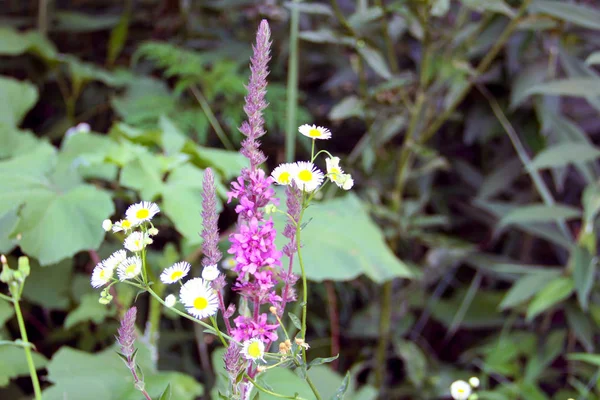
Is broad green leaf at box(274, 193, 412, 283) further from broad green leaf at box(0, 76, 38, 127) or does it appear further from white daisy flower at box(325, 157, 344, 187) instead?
broad green leaf at box(0, 76, 38, 127)

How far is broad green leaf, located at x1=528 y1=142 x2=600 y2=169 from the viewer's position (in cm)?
112

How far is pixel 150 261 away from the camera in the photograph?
1.11 metres

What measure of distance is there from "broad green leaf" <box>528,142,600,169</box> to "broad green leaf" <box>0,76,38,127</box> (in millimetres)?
1053

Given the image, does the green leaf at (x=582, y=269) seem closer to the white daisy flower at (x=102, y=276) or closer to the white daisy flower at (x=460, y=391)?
the white daisy flower at (x=460, y=391)

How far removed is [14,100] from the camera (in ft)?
4.00

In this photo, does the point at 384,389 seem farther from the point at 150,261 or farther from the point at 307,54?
the point at 307,54

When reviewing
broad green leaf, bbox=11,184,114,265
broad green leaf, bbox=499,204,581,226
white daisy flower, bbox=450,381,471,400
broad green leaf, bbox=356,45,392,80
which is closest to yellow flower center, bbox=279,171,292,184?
white daisy flower, bbox=450,381,471,400

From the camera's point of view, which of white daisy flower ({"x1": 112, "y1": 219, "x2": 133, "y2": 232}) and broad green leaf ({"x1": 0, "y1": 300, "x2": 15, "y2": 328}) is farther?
broad green leaf ({"x1": 0, "y1": 300, "x2": 15, "y2": 328})

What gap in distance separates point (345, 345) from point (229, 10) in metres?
0.96

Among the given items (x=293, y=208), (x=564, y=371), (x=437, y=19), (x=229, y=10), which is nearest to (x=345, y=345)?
(x=564, y=371)

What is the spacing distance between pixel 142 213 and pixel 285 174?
0.12 metres

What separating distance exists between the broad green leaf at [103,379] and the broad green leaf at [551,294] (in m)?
0.67

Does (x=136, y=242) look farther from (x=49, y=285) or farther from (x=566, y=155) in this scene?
(x=566, y=155)

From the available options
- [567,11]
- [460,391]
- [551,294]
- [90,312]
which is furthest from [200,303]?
[567,11]
